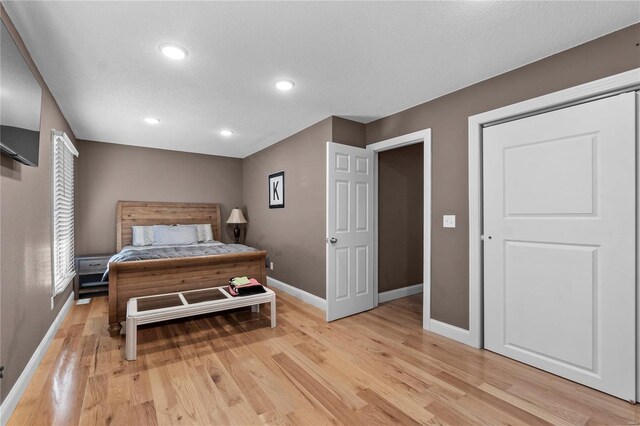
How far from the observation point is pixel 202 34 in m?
1.95

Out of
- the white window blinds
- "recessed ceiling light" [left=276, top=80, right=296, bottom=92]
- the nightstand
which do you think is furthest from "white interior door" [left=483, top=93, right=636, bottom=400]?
the nightstand

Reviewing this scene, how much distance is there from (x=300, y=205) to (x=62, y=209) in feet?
9.09

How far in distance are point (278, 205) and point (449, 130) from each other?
9.10 feet

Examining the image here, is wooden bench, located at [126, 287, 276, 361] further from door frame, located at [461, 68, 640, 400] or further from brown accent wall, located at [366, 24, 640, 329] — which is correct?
door frame, located at [461, 68, 640, 400]

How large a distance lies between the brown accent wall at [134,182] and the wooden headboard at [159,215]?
0.13 meters

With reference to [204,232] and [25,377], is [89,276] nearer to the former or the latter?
[204,232]

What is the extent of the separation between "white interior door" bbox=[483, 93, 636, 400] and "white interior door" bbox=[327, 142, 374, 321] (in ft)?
4.56

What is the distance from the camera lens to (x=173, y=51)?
84.1 inches

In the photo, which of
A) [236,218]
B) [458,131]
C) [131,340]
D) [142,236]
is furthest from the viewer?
[236,218]

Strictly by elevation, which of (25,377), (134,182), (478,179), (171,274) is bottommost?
(25,377)

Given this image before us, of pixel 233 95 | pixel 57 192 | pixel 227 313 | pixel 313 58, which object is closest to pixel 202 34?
pixel 313 58

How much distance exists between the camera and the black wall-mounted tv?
1525mm

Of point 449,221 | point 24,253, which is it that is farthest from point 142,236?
point 449,221

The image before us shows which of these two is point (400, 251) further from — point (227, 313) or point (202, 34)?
point (202, 34)
